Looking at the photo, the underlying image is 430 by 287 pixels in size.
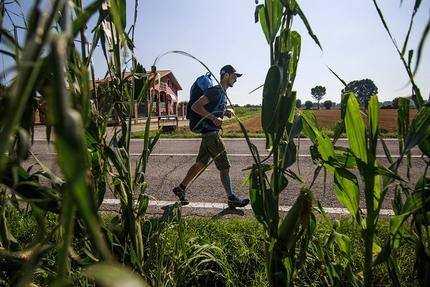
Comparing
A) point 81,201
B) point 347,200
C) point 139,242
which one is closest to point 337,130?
point 347,200

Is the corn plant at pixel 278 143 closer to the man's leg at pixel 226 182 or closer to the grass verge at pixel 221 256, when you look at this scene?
the grass verge at pixel 221 256

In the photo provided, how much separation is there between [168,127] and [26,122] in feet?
29.5

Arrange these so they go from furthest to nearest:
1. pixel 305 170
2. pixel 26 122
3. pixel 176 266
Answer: pixel 305 170 → pixel 176 266 → pixel 26 122

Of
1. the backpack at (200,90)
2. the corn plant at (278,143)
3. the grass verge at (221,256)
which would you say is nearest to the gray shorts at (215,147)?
the backpack at (200,90)

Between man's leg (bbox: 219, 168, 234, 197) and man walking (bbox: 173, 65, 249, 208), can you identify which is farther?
man's leg (bbox: 219, 168, 234, 197)

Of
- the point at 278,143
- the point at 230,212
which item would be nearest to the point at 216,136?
the point at 230,212

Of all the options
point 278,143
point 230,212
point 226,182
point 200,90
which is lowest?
point 230,212

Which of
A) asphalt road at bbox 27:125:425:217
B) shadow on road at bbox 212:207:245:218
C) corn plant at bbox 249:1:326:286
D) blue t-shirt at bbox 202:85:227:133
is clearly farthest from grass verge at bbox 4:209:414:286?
blue t-shirt at bbox 202:85:227:133

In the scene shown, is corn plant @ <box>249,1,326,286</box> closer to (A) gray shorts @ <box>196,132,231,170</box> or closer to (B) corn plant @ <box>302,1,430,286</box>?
(B) corn plant @ <box>302,1,430,286</box>

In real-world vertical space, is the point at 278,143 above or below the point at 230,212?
above

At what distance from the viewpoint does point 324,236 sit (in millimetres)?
1360

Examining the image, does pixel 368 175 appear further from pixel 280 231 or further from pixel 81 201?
pixel 81 201

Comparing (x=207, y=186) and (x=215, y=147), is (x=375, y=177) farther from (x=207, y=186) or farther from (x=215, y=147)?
(x=207, y=186)

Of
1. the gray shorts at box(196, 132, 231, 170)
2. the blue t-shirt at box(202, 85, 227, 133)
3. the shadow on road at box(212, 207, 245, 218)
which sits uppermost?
the blue t-shirt at box(202, 85, 227, 133)
